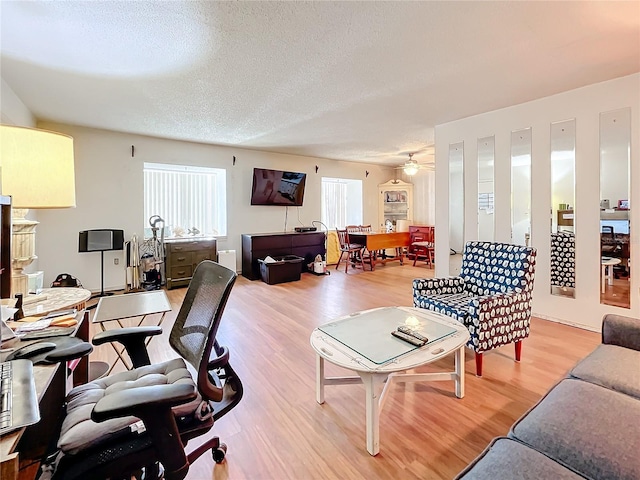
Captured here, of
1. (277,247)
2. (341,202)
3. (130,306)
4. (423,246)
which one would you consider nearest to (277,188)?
(277,247)

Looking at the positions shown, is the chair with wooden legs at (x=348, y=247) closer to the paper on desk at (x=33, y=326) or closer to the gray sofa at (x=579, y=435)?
the gray sofa at (x=579, y=435)

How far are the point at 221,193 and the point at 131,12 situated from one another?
162 inches

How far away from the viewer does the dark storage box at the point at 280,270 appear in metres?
5.42

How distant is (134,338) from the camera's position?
1.49 m

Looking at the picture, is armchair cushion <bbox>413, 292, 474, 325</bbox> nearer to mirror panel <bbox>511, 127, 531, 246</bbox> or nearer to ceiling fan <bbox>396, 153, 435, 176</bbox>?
mirror panel <bbox>511, 127, 531, 246</bbox>

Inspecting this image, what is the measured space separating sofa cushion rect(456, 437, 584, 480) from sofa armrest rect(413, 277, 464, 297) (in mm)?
1807

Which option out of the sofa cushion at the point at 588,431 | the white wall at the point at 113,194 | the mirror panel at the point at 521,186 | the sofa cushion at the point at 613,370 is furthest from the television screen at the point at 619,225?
the white wall at the point at 113,194

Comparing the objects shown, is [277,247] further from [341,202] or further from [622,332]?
[622,332]

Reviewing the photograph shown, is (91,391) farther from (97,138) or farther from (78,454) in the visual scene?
(97,138)

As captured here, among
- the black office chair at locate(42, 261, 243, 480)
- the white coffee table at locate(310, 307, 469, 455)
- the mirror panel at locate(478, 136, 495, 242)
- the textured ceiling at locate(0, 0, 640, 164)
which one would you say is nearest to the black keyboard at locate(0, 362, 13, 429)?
the black office chair at locate(42, 261, 243, 480)

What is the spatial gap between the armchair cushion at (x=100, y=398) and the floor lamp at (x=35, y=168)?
0.89 meters

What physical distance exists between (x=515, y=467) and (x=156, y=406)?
110cm

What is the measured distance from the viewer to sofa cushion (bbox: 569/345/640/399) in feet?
4.32

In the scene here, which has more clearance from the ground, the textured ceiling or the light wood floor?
the textured ceiling
